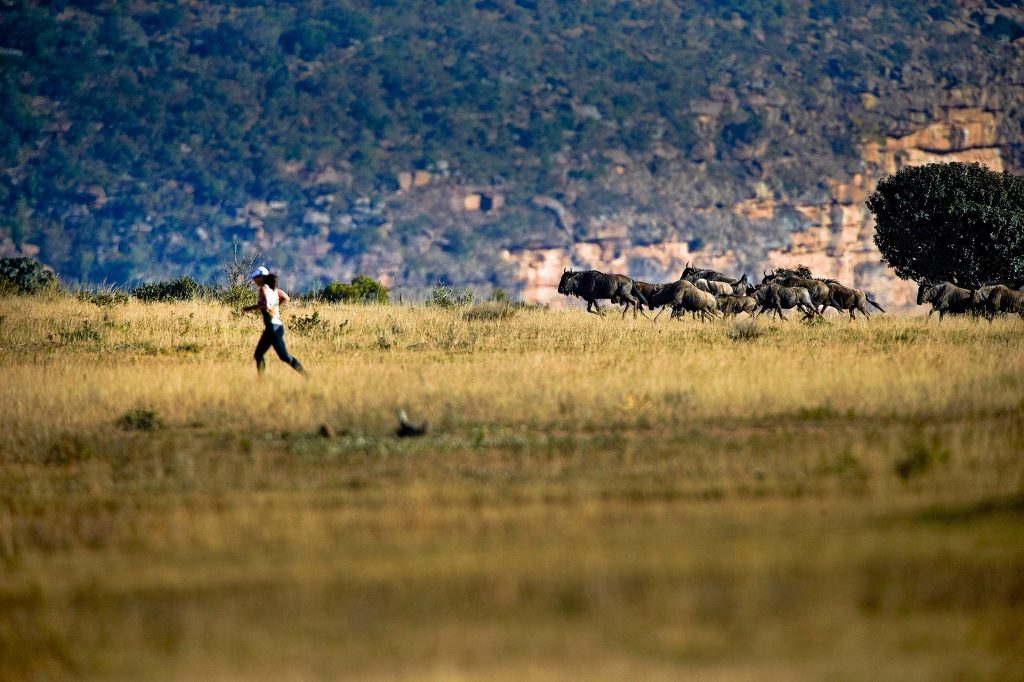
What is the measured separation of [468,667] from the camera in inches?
300

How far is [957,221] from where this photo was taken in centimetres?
4328

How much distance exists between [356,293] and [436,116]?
119995 mm

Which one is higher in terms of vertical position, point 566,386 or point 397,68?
point 397,68

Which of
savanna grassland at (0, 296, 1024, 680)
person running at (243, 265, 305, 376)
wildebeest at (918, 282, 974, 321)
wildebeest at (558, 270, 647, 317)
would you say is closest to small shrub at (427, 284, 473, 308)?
wildebeest at (558, 270, 647, 317)

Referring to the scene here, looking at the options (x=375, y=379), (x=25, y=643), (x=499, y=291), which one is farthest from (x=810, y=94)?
(x=25, y=643)

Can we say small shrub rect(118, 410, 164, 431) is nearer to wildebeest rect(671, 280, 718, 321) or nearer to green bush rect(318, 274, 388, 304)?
wildebeest rect(671, 280, 718, 321)

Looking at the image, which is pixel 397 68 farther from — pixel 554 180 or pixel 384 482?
pixel 384 482

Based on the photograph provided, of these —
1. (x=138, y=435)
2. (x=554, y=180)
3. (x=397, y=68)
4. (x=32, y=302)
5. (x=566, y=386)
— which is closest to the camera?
(x=138, y=435)

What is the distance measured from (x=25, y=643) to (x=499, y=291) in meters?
37.0

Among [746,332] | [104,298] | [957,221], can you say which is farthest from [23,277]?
[957,221]

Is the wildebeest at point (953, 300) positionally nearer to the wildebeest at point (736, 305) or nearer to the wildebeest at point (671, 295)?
the wildebeest at point (736, 305)

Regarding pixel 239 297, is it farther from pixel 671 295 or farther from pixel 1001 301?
pixel 1001 301

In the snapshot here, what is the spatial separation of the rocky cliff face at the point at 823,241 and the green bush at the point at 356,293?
300 ft

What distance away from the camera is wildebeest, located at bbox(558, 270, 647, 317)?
3812cm
